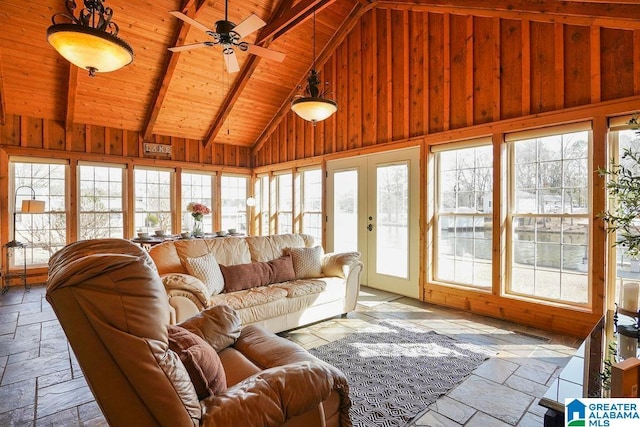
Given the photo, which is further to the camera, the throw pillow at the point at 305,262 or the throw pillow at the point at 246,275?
the throw pillow at the point at 305,262

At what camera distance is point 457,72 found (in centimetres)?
437

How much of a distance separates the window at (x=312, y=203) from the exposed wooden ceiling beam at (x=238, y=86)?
2.04 meters

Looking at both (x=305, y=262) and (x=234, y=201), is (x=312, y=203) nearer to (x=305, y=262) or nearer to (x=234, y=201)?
(x=234, y=201)

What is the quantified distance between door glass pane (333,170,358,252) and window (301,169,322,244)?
20.3 inches

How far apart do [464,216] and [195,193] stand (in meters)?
5.77

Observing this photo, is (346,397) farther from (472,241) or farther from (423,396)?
(472,241)

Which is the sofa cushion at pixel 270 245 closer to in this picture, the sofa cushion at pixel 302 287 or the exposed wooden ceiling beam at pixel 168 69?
the sofa cushion at pixel 302 287

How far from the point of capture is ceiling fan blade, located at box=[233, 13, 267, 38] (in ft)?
10.5

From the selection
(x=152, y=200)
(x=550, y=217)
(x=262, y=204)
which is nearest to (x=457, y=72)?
(x=550, y=217)

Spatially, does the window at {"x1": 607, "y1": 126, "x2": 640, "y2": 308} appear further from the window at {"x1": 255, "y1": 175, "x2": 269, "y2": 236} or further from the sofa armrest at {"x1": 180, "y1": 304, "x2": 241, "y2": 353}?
Result: the window at {"x1": 255, "y1": 175, "x2": 269, "y2": 236}

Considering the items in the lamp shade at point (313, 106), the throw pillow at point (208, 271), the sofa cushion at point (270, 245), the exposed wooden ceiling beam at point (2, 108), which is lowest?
the throw pillow at point (208, 271)

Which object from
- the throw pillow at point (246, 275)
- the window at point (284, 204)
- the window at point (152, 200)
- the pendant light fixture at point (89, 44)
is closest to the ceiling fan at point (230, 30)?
the pendant light fixture at point (89, 44)

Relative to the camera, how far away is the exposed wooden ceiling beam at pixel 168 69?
4713 mm

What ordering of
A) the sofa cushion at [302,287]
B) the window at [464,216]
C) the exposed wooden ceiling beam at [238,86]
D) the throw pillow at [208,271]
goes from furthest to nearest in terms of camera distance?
the exposed wooden ceiling beam at [238,86], the window at [464,216], the sofa cushion at [302,287], the throw pillow at [208,271]
